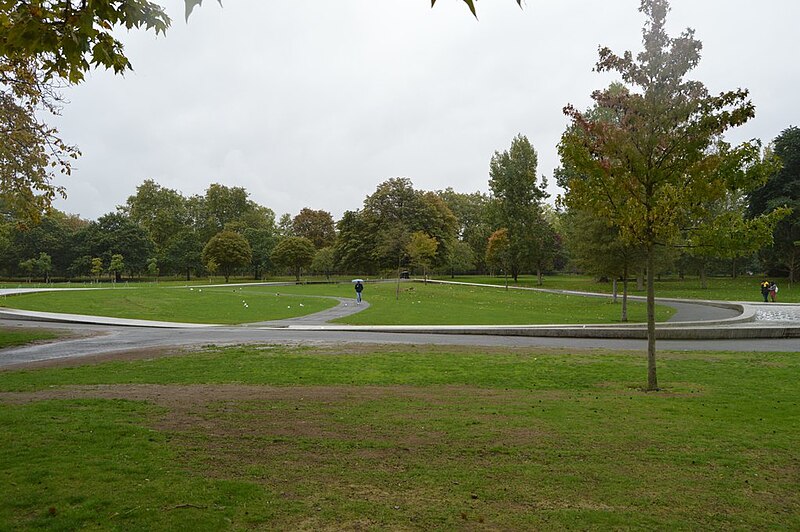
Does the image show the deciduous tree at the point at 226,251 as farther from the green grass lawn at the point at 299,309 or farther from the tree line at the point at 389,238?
the green grass lawn at the point at 299,309

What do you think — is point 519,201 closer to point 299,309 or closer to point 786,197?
point 786,197

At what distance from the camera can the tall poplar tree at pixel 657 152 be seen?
375 inches

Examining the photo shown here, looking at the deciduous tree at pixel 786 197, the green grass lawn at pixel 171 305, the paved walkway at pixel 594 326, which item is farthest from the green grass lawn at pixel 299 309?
the deciduous tree at pixel 786 197

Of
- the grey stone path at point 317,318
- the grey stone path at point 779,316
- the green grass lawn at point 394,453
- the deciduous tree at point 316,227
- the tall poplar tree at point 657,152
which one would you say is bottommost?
the grey stone path at point 317,318

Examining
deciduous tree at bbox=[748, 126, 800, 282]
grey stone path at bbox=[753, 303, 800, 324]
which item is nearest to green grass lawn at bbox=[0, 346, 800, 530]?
grey stone path at bbox=[753, 303, 800, 324]

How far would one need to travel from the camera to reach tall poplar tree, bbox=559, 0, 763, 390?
375 inches

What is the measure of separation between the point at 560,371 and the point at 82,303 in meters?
31.3

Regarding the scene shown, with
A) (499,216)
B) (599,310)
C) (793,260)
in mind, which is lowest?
(599,310)

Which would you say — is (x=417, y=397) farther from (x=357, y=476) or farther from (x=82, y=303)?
(x=82, y=303)

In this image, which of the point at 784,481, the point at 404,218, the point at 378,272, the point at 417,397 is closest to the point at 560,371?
the point at 417,397

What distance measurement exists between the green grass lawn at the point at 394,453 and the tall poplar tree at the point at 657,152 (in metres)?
3.03

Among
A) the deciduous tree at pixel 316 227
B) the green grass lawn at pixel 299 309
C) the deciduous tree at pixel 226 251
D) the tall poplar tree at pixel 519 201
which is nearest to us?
the green grass lawn at pixel 299 309

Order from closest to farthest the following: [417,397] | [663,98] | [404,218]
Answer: [417,397] < [663,98] < [404,218]

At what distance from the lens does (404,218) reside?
74688 mm
